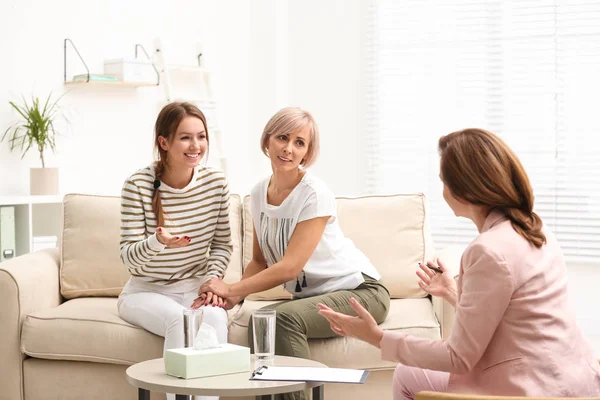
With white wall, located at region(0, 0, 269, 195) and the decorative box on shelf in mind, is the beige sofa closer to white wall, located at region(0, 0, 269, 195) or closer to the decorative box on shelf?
white wall, located at region(0, 0, 269, 195)

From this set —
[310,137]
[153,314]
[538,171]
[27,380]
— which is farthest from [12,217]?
[538,171]

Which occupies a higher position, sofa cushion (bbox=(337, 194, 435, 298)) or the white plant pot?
the white plant pot

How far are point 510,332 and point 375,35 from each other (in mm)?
3766

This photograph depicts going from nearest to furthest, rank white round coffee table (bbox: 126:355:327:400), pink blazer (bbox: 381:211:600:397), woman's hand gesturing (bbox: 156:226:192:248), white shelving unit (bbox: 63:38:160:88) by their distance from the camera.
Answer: pink blazer (bbox: 381:211:600:397) → white round coffee table (bbox: 126:355:327:400) → woman's hand gesturing (bbox: 156:226:192:248) → white shelving unit (bbox: 63:38:160:88)

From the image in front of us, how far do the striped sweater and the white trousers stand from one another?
0.23 ft

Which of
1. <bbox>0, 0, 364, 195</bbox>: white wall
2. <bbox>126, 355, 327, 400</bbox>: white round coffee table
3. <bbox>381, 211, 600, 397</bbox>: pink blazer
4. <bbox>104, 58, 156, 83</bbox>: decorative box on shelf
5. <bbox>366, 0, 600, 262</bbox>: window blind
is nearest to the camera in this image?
<bbox>381, 211, 600, 397</bbox>: pink blazer

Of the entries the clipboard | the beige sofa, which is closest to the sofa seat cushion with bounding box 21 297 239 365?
the beige sofa

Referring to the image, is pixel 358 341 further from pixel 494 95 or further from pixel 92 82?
pixel 494 95

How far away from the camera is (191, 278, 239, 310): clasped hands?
8.91ft

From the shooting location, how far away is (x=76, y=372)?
2.86 m

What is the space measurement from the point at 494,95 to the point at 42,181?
107 inches

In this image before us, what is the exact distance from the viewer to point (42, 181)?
386 cm

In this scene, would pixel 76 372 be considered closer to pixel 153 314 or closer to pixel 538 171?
pixel 153 314

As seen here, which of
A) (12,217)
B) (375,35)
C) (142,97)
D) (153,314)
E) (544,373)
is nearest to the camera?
(544,373)
